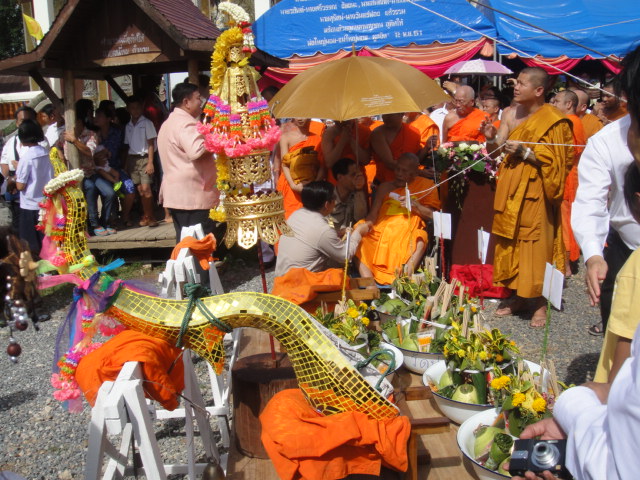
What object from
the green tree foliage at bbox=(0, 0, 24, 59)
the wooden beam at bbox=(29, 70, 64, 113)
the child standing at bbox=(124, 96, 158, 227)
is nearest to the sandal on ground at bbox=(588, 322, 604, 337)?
the child standing at bbox=(124, 96, 158, 227)

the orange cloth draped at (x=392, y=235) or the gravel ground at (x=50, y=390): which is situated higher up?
the orange cloth draped at (x=392, y=235)

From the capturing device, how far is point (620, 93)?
69.0 inches

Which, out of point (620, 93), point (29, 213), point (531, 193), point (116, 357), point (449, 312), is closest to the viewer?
point (620, 93)

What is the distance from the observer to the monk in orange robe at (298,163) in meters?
5.45

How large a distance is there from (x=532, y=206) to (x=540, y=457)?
3514 mm

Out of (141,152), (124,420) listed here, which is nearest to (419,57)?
(141,152)

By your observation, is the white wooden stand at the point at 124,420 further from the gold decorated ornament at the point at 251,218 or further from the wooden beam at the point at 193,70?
the wooden beam at the point at 193,70

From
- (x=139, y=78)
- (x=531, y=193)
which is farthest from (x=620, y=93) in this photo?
(x=139, y=78)

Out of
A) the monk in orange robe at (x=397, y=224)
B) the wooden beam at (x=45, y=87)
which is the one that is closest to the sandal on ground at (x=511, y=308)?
Result: the monk in orange robe at (x=397, y=224)

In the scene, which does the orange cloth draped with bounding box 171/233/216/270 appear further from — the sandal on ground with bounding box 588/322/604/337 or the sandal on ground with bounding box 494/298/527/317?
the sandal on ground with bounding box 588/322/604/337

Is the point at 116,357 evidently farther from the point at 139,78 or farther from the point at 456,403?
the point at 139,78

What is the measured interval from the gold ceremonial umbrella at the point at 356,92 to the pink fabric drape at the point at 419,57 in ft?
11.3

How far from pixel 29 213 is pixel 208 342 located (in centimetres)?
442

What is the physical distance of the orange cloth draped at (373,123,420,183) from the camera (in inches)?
213
